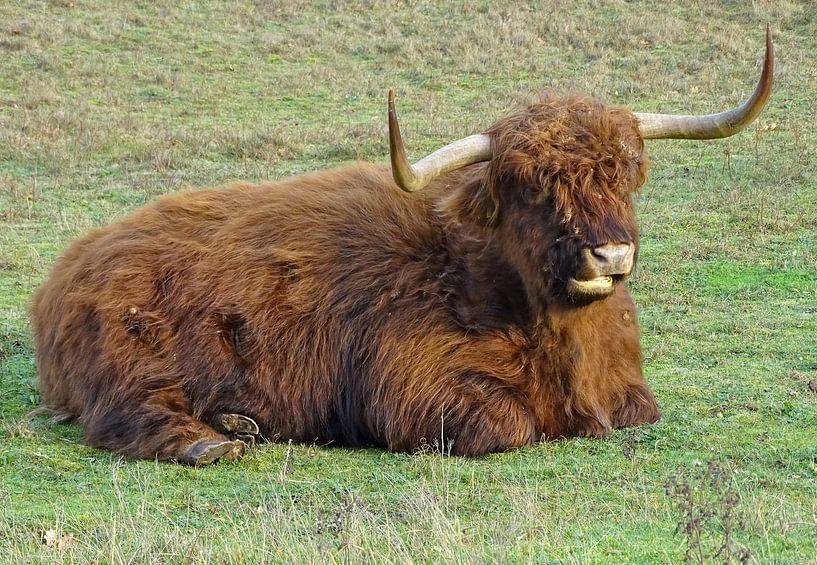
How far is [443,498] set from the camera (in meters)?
4.55

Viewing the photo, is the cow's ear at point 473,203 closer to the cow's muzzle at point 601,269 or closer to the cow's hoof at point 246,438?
the cow's muzzle at point 601,269

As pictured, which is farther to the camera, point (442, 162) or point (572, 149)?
point (442, 162)

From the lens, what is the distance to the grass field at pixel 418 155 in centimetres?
401

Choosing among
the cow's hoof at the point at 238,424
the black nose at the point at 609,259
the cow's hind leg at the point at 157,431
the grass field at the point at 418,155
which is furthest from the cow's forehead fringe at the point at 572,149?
the cow's hind leg at the point at 157,431

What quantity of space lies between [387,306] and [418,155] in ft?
27.2

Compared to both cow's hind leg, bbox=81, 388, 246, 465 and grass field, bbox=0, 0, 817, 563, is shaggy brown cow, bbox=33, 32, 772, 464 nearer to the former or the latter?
cow's hind leg, bbox=81, 388, 246, 465

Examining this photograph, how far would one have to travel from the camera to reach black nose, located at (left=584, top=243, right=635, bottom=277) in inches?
199

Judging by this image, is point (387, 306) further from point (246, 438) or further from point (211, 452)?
point (211, 452)

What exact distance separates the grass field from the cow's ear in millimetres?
1165

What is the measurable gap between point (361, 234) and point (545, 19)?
16.4m

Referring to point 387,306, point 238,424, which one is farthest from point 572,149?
point 238,424

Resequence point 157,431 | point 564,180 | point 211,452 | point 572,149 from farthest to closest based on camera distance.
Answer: point 157,431 → point 211,452 → point 572,149 → point 564,180

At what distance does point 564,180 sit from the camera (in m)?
5.27

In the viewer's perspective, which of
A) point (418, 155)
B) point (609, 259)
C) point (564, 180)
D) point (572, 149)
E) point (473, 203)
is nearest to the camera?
point (609, 259)
